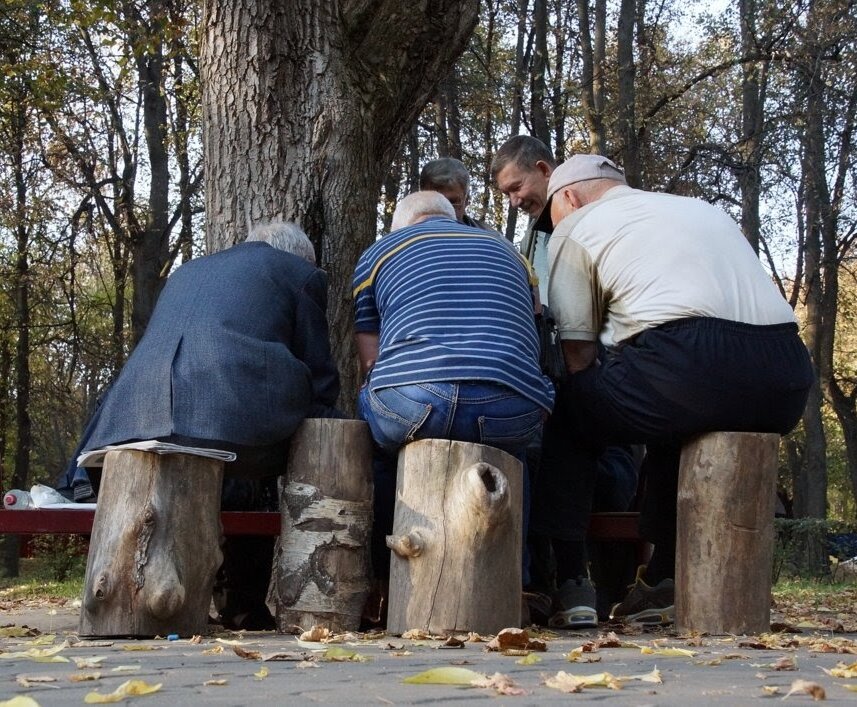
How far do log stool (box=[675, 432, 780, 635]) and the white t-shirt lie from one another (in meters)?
0.53

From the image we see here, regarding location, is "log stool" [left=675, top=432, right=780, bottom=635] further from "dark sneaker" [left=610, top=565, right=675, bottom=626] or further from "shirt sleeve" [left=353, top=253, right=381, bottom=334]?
"shirt sleeve" [left=353, top=253, right=381, bottom=334]

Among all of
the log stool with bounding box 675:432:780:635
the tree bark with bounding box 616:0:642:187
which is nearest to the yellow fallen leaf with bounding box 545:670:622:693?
the log stool with bounding box 675:432:780:635

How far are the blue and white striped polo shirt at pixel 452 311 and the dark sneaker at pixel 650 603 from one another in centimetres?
119

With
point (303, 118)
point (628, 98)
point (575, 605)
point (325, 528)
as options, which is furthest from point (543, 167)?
point (628, 98)

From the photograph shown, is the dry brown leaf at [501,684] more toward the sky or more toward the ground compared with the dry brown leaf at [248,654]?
more toward the sky

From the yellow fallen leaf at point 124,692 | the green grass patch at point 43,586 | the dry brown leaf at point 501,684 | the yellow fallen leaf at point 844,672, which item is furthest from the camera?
the green grass patch at point 43,586

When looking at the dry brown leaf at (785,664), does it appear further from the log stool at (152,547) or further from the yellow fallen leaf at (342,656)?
the log stool at (152,547)

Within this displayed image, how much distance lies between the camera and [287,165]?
6.26 metres

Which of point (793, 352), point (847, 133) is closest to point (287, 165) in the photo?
point (793, 352)

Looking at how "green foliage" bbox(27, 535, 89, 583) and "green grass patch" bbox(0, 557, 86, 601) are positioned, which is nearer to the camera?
"green grass patch" bbox(0, 557, 86, 601)

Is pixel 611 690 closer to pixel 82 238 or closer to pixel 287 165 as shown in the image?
pixel 287 165

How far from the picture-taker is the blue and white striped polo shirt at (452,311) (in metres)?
4.16

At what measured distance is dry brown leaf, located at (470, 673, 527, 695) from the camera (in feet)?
7.17

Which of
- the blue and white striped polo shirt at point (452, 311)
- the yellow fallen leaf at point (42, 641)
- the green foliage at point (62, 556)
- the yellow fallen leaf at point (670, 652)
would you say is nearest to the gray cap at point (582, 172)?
the blue and white striped polo shirt at point (452, 311)
